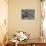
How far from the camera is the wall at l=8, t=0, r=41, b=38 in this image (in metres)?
4.22

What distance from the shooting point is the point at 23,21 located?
4.23 meters

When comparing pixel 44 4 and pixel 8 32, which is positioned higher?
pixel 44 4

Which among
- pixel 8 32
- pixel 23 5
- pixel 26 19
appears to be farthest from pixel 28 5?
pixel 8 32

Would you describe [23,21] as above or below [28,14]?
below

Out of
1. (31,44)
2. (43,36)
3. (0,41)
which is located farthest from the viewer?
(43,36)

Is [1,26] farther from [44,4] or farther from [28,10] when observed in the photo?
[44,4]

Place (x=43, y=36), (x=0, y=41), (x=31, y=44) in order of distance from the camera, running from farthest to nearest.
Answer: (x=43, y=36) → (x=0, y=41) → (x=31, y=44)

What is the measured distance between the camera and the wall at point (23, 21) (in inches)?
166

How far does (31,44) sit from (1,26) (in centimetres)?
97

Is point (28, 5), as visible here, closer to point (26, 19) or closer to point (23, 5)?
point (23, 5)

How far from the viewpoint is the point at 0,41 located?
3.42 metres

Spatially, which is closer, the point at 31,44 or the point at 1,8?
the point at 31,44

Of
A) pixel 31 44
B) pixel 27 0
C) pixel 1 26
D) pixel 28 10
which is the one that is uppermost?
pixel 27 0

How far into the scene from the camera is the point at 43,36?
13.4 feet
